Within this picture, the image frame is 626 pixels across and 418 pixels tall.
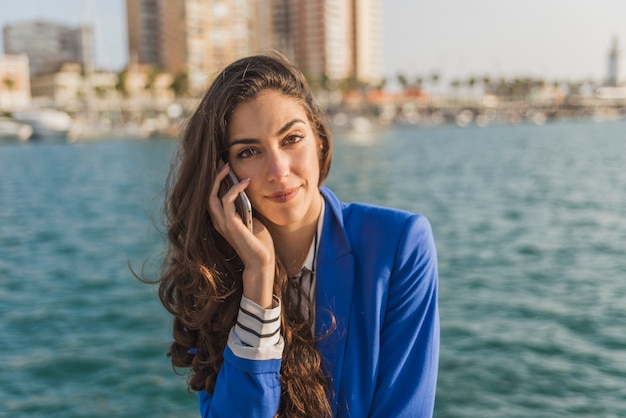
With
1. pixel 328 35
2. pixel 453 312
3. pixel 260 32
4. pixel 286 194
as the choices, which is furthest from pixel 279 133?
pixel 260 32

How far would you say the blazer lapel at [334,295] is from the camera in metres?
2.07

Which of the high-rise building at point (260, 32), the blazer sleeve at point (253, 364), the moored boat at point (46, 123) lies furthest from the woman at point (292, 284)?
the high-rise building at point (260, 32)

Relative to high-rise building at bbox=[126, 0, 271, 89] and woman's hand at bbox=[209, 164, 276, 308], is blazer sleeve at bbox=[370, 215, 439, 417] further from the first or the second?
high-rise building at bbox=[126, 0, 271, 89]

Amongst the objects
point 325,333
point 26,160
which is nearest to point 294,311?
point 325,333

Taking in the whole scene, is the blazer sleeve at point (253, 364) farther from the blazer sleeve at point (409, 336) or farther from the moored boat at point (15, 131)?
the moored boat at point (15, 131)

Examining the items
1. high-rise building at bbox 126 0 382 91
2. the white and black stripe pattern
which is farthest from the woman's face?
high-rise building at bbox 126 0 382 91

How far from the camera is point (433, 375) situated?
206 cm

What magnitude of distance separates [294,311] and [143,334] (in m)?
7.03

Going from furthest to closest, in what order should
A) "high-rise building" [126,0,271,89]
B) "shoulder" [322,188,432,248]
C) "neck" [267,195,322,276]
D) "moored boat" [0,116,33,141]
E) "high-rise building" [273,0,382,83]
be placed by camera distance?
"high-rise building" [273,0,382,83] → "high-rise building" [126,0,271,89] → "moored boat" [0,116,33,141] → "neck" [267,195,322,276] → "shoulder" [322,188,432,248]

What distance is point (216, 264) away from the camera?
7.16ft

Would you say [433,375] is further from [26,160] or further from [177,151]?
[26,160]

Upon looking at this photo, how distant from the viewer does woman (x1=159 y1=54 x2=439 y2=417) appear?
1.99 meters

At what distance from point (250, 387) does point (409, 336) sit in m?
0.51

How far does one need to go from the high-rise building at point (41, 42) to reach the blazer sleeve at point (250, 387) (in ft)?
607
